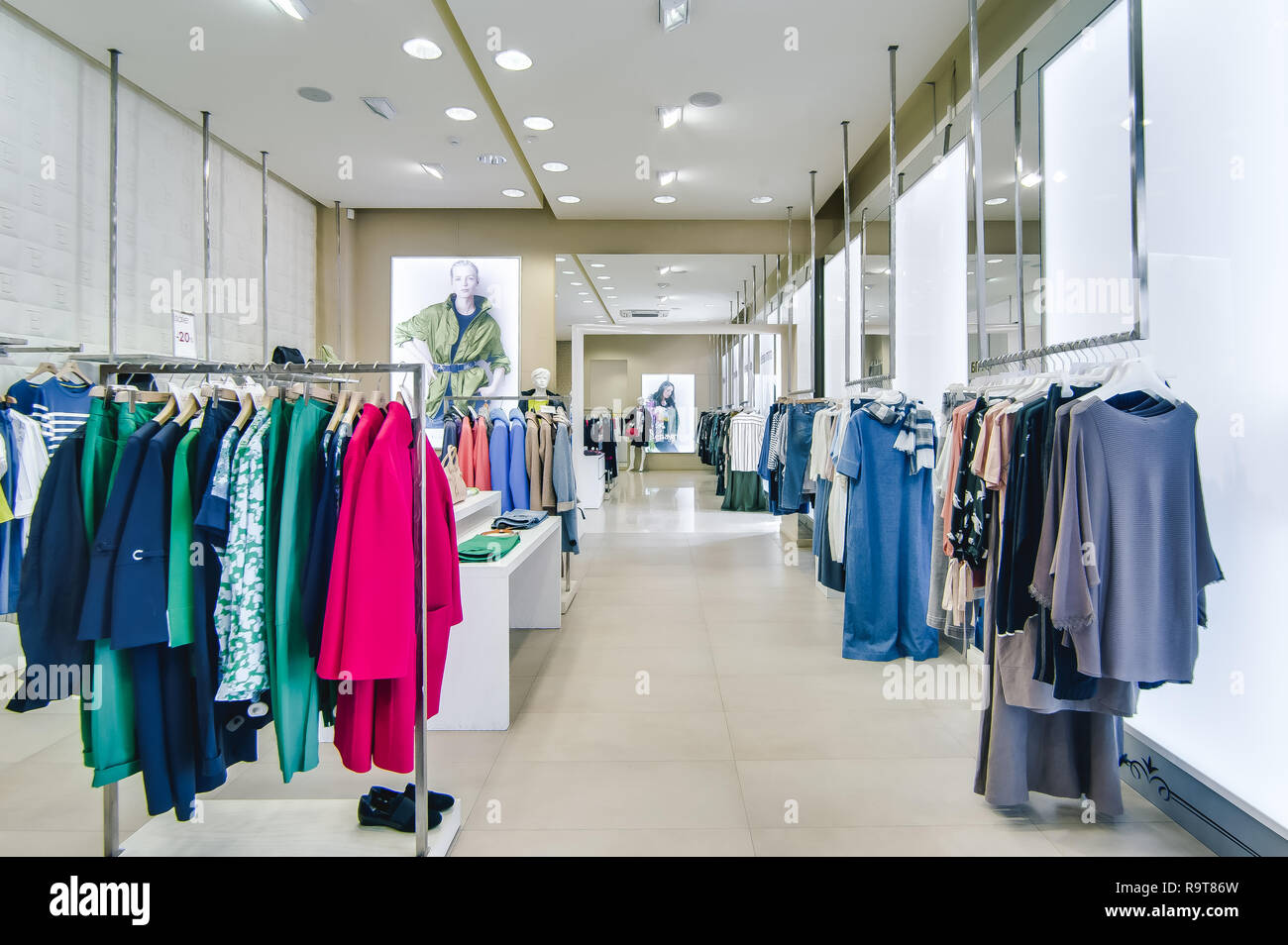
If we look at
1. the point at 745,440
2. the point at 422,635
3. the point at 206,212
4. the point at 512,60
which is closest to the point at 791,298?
the point at 745,440

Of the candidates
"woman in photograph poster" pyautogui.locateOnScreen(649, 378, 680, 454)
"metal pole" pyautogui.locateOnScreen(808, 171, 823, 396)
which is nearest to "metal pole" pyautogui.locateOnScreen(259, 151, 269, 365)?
"metal pole" pyautogui.locateOnScreen(808, 171, 823, 396)

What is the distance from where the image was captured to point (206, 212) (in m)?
5.38

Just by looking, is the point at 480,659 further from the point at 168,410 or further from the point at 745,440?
the point at 745,440

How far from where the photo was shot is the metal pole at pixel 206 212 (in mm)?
5297

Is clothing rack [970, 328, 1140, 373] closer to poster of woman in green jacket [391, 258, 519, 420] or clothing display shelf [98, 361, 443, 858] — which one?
clothing display shelf [98, 361, 443, 858]

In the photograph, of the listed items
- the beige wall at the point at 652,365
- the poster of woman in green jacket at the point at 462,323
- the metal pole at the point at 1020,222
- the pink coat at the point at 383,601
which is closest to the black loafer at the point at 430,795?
the pink coat at the point at 383,601

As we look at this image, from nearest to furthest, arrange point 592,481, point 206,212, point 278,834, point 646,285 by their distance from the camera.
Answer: point 278,834, point 206,212, point 592,481, point 646,285

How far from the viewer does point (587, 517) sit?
963 cm

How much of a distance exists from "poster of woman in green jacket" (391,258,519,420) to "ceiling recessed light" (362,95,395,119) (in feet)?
8.11

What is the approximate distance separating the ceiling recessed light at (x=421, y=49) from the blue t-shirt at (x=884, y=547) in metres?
3.21

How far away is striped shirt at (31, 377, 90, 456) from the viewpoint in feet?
11.9

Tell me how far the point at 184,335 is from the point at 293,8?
2.49m
